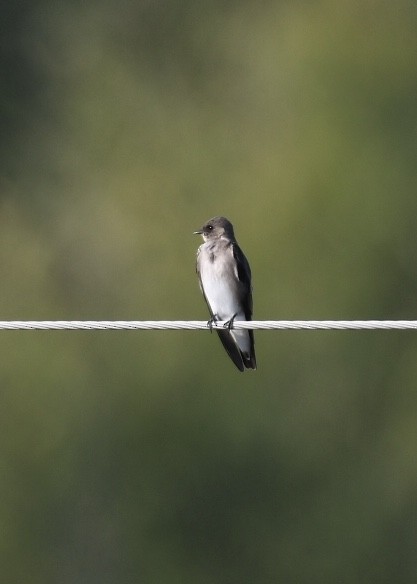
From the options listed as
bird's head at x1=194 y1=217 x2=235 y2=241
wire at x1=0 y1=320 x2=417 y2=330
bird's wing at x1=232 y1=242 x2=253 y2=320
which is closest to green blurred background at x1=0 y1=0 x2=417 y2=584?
bird's head at x1=194 y1=217 x2=235 y2=241

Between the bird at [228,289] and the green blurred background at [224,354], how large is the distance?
503 inches

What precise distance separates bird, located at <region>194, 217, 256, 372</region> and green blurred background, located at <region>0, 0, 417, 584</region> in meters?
12.8

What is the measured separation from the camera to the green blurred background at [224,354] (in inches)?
957

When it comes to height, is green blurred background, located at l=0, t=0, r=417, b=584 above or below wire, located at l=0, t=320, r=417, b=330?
above

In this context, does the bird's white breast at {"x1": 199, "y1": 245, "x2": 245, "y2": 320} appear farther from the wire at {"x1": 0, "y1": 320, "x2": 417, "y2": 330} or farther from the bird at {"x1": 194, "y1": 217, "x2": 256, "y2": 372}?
the wire at {"x1": 0, "y1": 320, "x2": 417, "y2": 330}

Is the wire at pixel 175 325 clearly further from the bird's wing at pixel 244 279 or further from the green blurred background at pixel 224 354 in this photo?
the green blurred background at pixel 224 354

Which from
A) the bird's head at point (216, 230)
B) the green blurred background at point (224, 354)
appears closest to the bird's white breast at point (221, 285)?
the bird's head at point (216, 230)

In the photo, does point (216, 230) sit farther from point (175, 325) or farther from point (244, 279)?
point (175, 325)

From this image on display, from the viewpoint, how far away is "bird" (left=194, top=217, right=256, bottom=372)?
1027 cm

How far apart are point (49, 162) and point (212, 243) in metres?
22.4

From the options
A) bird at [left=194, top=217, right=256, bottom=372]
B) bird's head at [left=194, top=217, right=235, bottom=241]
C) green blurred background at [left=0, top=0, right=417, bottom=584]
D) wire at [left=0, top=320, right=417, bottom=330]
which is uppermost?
green blurred background at [left=0, top=0, right=417, bottom=584]

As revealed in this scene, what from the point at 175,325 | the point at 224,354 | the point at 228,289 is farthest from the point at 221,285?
the point at 224,354

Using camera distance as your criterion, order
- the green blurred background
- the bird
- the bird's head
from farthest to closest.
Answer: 1. the green blurred background
2. the bird's head
3. the bird

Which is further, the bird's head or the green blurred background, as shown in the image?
the green blurred background
